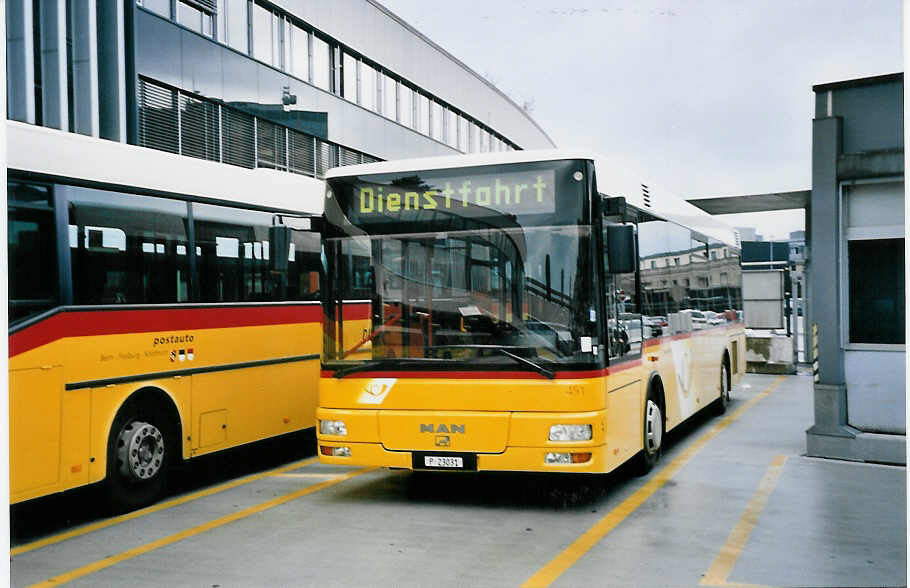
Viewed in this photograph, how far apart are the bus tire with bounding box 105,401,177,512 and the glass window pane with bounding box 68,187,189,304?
1.04 metres

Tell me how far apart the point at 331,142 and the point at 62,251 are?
19.7m

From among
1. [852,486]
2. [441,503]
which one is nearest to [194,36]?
[441,503]

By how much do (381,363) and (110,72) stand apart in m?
12.2

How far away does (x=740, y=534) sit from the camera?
24.1 ft

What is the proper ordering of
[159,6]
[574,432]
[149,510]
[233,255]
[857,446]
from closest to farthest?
[574,432]
[149,510]
[233,255]
[857,446]
[159,6]

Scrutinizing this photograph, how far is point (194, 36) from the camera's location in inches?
804

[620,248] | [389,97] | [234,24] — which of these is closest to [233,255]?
[620,248]

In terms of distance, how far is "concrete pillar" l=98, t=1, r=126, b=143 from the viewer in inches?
707

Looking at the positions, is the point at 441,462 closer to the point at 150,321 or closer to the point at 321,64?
the point at 150,321

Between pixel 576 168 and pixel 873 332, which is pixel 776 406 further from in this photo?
pixel 576 168

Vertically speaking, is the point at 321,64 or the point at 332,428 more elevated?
the point at 321,64

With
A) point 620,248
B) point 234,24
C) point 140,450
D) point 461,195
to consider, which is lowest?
point 140,450

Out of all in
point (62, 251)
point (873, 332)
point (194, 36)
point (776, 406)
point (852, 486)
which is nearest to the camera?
point (62, 251)

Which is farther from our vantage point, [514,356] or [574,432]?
[514,356]
